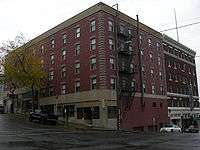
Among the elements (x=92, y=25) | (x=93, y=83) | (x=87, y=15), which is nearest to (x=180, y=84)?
(x=93, y=83)

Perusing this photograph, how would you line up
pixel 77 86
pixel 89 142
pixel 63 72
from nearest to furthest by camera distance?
pixel 89 142 → pixel 77 86 → pixel 63 72

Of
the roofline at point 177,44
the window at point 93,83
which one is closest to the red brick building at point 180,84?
the roofline at point 177,44

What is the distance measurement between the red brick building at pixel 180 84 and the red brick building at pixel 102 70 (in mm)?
A: 5479

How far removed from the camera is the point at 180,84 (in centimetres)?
7288

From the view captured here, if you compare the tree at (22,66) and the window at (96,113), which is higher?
the tree at (22,66)

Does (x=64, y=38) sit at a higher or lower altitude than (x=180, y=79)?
higher

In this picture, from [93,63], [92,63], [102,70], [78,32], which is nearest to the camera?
[102,70]

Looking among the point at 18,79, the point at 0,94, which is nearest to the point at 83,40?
the point at 18,79

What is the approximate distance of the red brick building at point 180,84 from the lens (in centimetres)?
6794

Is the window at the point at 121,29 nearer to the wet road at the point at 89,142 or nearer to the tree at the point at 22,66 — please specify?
the tree at the point at 22,66

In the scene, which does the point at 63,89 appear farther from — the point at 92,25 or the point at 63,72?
the point at 92,25

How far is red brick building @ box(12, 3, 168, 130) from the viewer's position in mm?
48844

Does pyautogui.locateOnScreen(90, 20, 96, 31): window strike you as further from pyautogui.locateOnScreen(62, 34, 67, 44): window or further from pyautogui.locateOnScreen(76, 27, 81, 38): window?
pyautogui.locateOnScreen(62, 34, 67, 44): window

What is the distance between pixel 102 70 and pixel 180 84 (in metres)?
29.4
